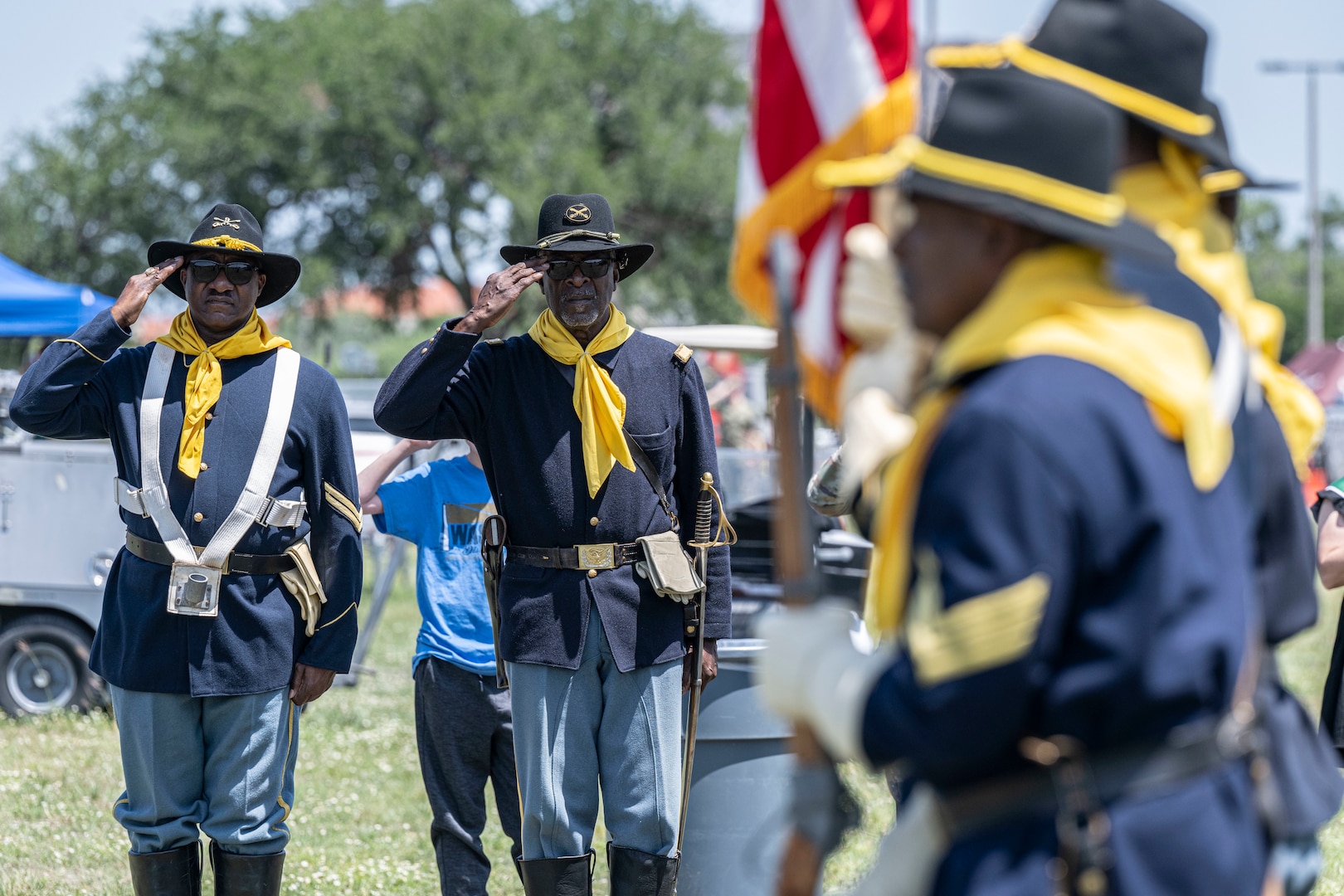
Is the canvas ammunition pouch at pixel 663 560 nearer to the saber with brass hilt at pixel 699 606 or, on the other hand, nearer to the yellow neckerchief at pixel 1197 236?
the saber with brass hilt at pixel 699 606

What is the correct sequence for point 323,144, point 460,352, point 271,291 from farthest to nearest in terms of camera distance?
point 323,144, point 271,291, point 460,352

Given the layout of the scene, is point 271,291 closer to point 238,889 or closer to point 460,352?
point 460,352

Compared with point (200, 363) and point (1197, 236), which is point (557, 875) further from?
point (1197, 236)

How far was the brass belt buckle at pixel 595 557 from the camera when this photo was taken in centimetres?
425

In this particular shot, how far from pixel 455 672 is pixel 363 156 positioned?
2598 cm

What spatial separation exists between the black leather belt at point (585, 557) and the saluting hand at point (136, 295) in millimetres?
1341

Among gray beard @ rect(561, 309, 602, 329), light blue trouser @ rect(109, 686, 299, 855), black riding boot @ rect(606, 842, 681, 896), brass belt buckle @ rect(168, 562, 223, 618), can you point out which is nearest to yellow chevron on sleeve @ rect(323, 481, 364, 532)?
brass belt buckle @ rect(168, 562, 223, 618)

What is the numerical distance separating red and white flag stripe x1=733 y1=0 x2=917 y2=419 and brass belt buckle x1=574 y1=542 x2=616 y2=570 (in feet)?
6.42

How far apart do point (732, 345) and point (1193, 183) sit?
472 centimetres

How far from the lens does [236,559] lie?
13.8 feet

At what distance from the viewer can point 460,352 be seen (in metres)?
4.11

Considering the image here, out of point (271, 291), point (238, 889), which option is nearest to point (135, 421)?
point (271, 291)

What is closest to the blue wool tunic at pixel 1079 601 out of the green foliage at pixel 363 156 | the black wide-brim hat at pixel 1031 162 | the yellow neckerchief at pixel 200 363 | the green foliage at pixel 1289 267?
the black wide-brim hat at pixel 1031 162

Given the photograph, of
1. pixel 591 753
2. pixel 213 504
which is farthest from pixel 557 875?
pixel 213 504
